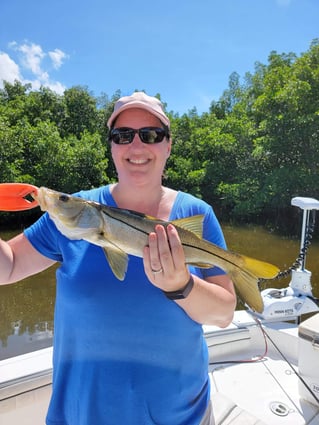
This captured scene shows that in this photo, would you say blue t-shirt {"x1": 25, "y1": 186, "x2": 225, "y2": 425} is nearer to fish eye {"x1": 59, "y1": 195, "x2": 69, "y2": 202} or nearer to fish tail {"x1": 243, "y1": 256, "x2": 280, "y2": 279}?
fish eye {"x1": 59, "y1": 195, "x2": 69, "y2": 202}

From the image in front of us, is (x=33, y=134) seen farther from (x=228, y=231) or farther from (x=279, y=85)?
(x=279, y=85)

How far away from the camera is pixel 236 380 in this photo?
333cm

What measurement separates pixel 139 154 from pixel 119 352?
896mm

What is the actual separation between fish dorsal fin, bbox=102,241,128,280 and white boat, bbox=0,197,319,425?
149 centimetres

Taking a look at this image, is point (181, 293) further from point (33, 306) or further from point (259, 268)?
point (33, 306)

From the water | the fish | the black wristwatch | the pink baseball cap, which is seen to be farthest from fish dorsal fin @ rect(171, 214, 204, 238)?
the water

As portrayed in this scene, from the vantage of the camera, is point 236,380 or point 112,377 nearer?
point 112,377

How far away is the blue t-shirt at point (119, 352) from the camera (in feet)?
4.65

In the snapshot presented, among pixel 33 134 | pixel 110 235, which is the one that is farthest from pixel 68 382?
pixel 33 134

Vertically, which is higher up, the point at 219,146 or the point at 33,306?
the point at 219,146

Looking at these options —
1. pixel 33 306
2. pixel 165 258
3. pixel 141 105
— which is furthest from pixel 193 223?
pixel 33 306

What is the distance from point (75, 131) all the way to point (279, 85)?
15168mm

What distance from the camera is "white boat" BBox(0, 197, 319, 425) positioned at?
8.04ft

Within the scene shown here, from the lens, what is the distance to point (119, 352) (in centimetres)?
142
